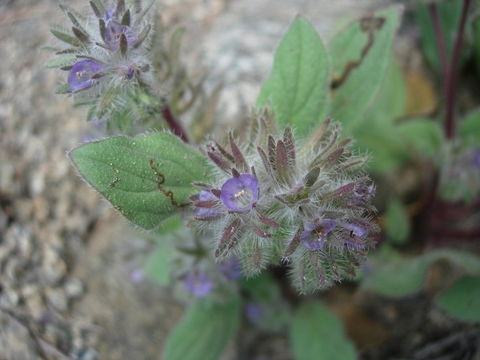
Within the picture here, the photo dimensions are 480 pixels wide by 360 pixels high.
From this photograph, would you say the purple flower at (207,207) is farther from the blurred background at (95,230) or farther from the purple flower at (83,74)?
the blurred background at (95,230)

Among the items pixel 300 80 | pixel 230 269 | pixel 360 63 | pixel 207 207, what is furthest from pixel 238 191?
pixel 360 63

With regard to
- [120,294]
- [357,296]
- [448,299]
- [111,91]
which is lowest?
[357,296]

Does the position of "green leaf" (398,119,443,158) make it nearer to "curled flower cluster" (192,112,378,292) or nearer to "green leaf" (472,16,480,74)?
"green leaf" (472,16,480,74)

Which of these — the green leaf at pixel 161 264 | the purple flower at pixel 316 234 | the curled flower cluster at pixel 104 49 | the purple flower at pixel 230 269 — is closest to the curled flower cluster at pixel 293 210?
the purple flower at pixel 316 234

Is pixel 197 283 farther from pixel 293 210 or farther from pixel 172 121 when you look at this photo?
pixel 293 210

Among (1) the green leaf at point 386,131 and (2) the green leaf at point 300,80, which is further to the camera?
(1) the green leaf at point 386,131

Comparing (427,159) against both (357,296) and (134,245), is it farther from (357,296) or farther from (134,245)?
(134,245)

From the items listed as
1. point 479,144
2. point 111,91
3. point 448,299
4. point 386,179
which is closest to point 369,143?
point 386,179
